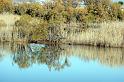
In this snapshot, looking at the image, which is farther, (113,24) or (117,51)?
(113,24)

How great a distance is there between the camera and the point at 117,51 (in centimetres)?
1312

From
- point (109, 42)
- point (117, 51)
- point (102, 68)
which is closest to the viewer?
point (102, 68)

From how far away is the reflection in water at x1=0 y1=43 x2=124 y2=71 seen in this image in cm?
1094

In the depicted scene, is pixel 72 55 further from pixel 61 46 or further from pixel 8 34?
pixel 8 34

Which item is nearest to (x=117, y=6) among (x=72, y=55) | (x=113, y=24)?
(x=113, y=24)

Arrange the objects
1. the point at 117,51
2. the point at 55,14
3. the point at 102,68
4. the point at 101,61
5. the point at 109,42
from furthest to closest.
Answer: the point at 55,14 < the point at 109,42 < the point at 117,51 < the point at 101,61 < the point at 102,68

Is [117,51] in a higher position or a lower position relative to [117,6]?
lower

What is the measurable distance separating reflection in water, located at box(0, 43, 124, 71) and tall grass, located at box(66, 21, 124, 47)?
1.70 feet

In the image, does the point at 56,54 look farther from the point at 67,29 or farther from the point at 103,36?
the point at 67,29

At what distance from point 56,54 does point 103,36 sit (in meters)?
2.54

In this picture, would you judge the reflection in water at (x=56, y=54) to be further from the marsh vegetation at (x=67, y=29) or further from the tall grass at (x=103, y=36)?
the marsh vegetation at (x=67, y=29)

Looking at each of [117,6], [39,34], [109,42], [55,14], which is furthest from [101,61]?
[117,6]

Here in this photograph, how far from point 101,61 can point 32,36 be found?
13.2 feet

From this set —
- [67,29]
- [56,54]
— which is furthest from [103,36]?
[56,54]
